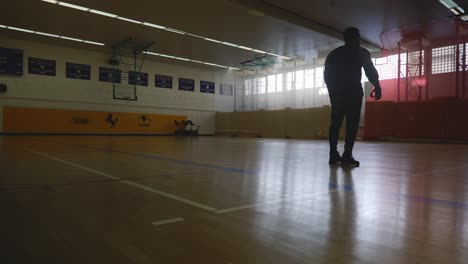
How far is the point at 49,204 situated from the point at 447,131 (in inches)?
415

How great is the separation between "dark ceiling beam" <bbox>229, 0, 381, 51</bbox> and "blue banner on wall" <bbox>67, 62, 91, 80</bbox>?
933 centimetres

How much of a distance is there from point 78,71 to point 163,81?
4.39 m

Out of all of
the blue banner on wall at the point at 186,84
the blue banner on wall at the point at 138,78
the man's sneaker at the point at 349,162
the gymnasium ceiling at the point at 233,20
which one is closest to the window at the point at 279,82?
the gymnasium ceiling at the point at 233,20

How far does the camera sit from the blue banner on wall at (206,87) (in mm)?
18875

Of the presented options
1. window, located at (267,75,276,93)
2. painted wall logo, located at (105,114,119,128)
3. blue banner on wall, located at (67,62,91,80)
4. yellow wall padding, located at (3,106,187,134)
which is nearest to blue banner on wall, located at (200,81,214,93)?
yellow wall padding, located at (3,106,187,134)

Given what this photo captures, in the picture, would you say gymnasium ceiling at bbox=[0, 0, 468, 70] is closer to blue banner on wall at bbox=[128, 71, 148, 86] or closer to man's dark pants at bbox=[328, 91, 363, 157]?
blue banner on wall at bbox=[128, 71, 148, 86]

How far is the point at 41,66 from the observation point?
1348cm

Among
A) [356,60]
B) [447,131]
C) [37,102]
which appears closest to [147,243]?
[356,60]

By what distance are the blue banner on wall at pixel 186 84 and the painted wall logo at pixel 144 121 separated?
9.21 ft

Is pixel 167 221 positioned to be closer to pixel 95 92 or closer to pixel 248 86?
pixel 95 92

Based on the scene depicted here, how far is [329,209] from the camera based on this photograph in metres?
1.13

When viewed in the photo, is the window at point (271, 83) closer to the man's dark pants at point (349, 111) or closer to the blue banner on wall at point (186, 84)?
the blue banner on wall at point (186, 84)

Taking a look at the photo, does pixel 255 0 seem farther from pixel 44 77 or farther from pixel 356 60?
pixel 44 77

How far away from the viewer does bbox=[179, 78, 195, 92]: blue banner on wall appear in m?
17.9
